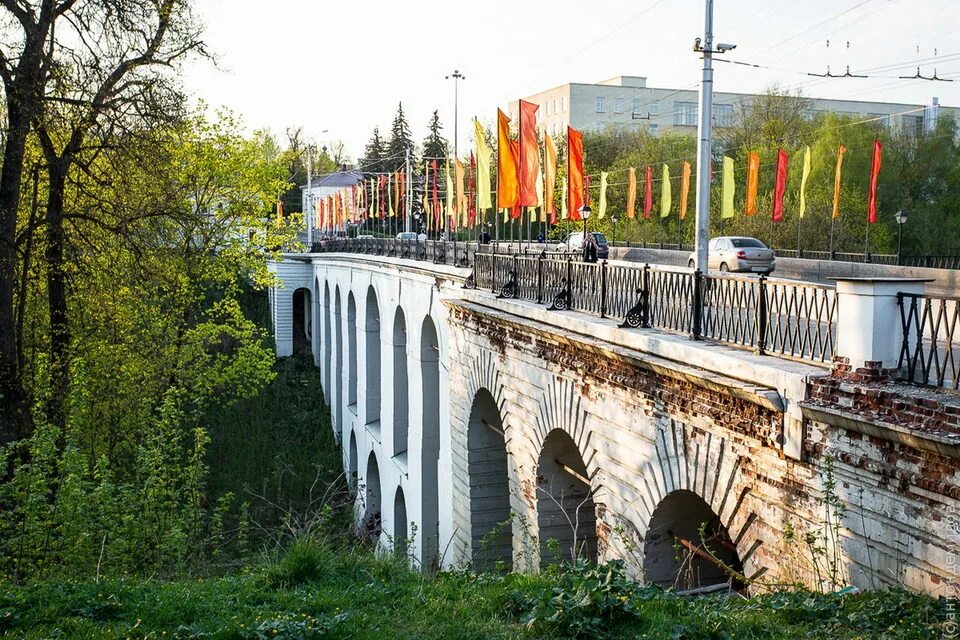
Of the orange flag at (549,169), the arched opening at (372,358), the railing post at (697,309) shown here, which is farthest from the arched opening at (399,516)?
the railing post at (697,309)

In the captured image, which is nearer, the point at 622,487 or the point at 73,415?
the point at 622,487

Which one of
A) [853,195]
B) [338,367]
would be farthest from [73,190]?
[853,195]

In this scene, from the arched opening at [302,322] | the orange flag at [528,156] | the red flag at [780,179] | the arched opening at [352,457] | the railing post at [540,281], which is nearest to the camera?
the railing post at [540,281]

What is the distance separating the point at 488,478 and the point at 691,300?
8244 millimetres

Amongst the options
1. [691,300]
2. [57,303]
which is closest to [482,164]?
[57,303]

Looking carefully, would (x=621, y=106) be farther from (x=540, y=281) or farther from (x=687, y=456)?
(x=687, y=456)

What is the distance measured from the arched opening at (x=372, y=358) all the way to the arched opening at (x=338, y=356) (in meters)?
6.95

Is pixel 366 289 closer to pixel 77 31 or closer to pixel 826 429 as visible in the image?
pixel 77 31

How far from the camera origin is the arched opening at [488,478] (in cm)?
1672

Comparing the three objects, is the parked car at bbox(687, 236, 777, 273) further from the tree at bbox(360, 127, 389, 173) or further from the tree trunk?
the tree at bbox(360, 127, 389, 173)

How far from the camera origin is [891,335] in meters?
6.79

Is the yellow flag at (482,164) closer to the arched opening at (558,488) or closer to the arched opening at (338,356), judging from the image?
the arched opening at (558,488)

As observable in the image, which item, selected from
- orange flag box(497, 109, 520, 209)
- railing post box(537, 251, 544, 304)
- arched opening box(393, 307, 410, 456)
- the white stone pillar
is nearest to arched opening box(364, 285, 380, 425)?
arched opening box(393, 307, 410, 456)

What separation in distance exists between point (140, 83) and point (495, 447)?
28.6 ft
